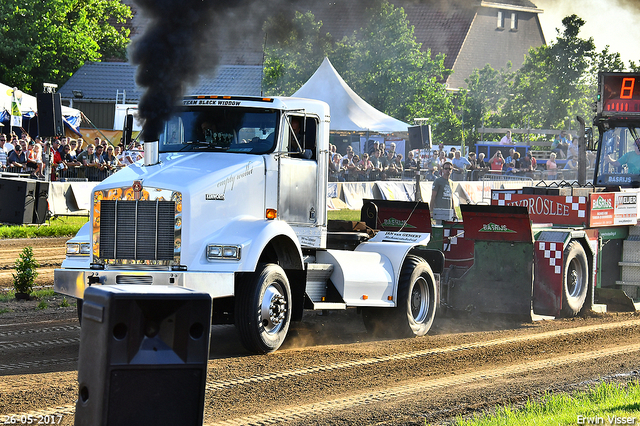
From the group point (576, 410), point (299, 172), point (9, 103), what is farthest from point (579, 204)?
point (9, 103)

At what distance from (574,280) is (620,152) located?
5171 millimetres

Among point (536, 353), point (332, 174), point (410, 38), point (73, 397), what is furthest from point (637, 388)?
point (410, 38)

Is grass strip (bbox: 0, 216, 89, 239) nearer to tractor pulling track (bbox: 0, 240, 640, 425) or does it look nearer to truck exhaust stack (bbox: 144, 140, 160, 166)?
tractor pulling track (bbox: 0, 240, 640, 425)

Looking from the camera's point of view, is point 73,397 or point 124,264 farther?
point 124,264

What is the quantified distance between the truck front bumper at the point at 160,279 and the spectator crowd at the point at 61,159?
15.3 metres

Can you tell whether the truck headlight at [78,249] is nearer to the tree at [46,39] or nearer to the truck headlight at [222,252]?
the truck headlight at [222,252]

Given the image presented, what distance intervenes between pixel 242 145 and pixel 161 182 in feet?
4.11

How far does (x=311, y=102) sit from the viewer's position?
9.52 meters

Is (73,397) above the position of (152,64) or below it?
below

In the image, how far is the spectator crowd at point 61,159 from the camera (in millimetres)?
23203

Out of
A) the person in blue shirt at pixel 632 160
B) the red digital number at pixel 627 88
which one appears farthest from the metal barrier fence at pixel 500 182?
the red digital number at pixel 627 88

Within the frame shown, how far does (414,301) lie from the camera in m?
10.5

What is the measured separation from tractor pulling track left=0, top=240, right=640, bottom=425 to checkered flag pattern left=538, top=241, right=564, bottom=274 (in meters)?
0.74

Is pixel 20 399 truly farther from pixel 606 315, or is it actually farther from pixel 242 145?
pixel 606 315
